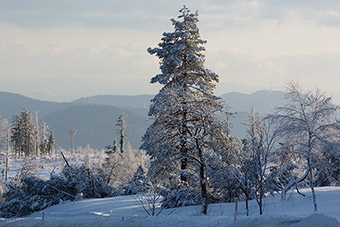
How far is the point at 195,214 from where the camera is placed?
817 inches

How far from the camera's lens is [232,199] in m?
24.3

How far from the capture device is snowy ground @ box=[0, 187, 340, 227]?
13.0 meters

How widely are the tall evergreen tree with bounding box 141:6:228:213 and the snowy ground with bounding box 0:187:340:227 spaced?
2.49m

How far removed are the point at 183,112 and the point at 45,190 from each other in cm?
1349

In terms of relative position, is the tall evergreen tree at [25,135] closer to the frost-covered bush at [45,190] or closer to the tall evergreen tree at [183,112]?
the frost-covered bush at [45,190]

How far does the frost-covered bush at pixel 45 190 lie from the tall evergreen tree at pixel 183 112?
30.6 feet

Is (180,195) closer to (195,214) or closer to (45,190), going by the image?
(195,214)

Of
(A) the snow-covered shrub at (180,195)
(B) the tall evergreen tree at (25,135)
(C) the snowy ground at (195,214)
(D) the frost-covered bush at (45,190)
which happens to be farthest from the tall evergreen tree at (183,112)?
(B) the tall evergreen tree at (25,135)

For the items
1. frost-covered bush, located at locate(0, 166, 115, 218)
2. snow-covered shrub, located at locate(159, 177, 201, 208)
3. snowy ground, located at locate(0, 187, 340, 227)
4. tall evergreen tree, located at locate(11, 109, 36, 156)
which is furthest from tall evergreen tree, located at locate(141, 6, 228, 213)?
tall evergreen tree, located at locate(11, 109, 36, 156)

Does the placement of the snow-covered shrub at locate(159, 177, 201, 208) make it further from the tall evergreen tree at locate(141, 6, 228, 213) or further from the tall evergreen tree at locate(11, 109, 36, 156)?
the tall evergreen tree at locate(11, 109, 36, 156)

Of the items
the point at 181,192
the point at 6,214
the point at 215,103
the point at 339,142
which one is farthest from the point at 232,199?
the point at 6,214

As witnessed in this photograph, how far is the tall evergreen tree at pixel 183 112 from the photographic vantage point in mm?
21719

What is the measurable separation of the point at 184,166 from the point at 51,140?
85583mm

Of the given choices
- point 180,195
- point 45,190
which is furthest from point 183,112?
point 45,190
